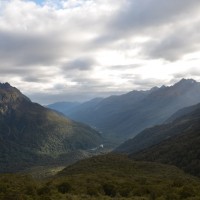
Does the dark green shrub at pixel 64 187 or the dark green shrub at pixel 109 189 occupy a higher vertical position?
the dark green shrub at pixel 64 187

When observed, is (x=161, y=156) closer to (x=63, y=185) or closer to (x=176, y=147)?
(x=176, y=147)

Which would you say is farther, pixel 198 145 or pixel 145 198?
pixel 198 145

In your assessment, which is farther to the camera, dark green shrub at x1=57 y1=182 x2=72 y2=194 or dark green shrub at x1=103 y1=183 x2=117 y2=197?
dark green shrub at x1=103 y1=183 x2=117 y2=197

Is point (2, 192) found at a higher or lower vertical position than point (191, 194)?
higher

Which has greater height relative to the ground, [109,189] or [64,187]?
[64,187]

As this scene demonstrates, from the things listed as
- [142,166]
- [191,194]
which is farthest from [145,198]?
[142,166]

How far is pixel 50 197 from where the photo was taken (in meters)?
54.7

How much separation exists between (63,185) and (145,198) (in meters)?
Result: 17.3

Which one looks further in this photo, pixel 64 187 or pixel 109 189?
pixel 109 189

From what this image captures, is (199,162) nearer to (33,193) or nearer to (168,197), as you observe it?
(168,197)

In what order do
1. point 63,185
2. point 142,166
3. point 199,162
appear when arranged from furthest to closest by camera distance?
point 199,162 → point 142,166 → point 63,185

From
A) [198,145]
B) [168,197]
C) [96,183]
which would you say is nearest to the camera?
[168,197]

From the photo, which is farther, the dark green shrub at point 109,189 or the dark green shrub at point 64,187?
the dark green shrub at point 109,189

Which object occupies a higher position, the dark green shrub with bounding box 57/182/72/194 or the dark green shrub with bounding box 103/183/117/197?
the dark green shrub with bounding box 57/182/72/194
